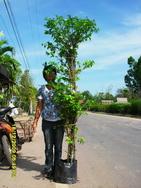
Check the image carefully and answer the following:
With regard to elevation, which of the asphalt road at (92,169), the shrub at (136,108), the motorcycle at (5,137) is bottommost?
the asphalt road at (92,169)

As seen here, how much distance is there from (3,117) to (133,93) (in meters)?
108

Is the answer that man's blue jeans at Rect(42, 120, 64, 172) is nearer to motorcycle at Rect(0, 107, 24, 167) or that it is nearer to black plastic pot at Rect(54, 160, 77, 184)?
black plastic pot at Rect(54, 160, 77, 184)

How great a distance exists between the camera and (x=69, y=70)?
930 centimetres

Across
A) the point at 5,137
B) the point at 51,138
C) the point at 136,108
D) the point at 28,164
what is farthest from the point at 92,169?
the point at 136,108

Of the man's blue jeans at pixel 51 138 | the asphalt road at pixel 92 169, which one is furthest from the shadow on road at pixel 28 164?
the man's blue jeans at pixel 51 138

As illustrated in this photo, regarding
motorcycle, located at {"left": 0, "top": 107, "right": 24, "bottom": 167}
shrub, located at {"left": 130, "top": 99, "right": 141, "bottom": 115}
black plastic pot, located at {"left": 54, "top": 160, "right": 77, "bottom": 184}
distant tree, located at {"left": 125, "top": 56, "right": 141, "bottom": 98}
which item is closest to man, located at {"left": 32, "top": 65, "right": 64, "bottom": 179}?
black plastic pot, located at {"left": 54, "top": 160, "right": 77, "bottom": 184}

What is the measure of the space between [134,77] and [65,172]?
328ft

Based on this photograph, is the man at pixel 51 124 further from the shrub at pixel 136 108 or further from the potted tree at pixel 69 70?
the shrub at pixel 136 108

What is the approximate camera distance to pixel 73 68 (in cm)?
930

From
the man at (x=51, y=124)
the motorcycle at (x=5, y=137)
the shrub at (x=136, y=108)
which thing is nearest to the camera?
the man at (x=51, y=124)

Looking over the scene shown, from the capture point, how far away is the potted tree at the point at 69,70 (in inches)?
346

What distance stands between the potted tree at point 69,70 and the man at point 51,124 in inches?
7.9

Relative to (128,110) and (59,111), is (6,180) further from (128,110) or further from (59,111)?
(128,110)

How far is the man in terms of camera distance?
9188 mm
